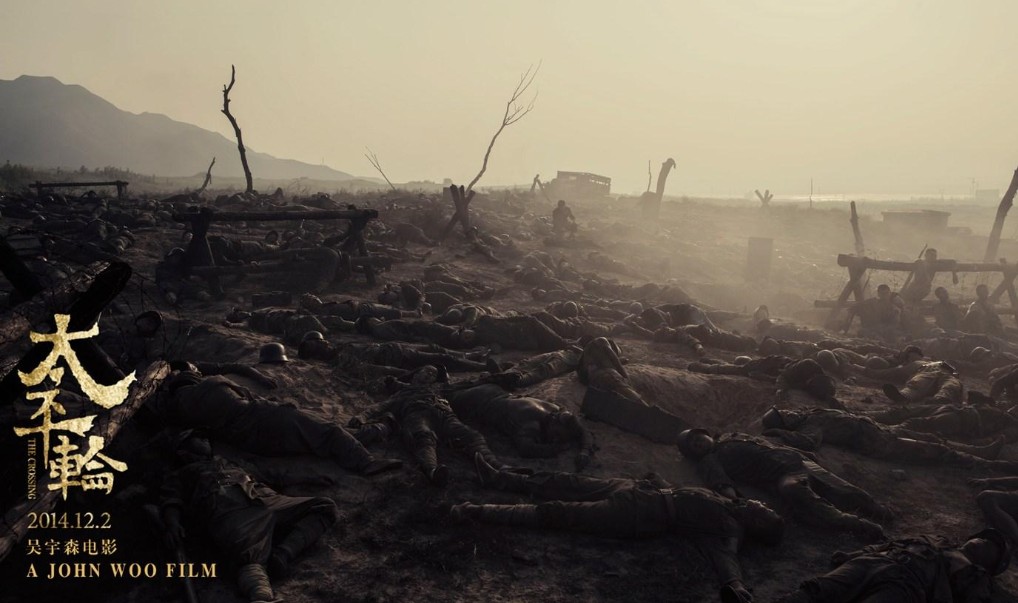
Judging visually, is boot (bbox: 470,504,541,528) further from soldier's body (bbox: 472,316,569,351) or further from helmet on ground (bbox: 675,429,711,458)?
soldier's body (bbox: 472,316,569,351)

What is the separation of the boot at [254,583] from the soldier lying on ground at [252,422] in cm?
148

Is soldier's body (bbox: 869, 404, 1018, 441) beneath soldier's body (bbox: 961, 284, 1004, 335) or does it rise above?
beneath

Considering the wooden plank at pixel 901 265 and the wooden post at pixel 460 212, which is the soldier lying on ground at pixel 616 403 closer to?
the wooden plank at pixel 901 265

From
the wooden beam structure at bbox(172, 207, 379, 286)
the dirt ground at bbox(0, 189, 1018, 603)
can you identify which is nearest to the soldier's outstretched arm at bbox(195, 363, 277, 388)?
the dirt ground at bbox(0, 189, 1018, 603)

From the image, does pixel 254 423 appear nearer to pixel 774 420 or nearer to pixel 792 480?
pixel 792 480

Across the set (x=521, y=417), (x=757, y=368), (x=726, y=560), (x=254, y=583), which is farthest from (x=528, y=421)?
(x=757, y=368)

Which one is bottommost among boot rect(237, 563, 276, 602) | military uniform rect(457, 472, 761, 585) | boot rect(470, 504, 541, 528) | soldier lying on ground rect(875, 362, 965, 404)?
Answer: boot rect(237, 563, 276, 602)

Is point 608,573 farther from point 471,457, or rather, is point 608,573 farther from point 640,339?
point 640,339

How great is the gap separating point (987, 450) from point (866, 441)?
1.34m

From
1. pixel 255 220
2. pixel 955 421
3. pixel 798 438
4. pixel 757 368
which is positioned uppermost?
pixel 255 220

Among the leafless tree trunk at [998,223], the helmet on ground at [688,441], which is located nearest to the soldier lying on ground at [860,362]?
the helmet on ground at [688,441]

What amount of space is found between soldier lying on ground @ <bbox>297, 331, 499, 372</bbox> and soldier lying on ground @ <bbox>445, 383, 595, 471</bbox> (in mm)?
1349

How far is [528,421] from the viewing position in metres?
6.19

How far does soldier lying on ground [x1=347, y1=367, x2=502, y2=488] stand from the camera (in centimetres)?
557
